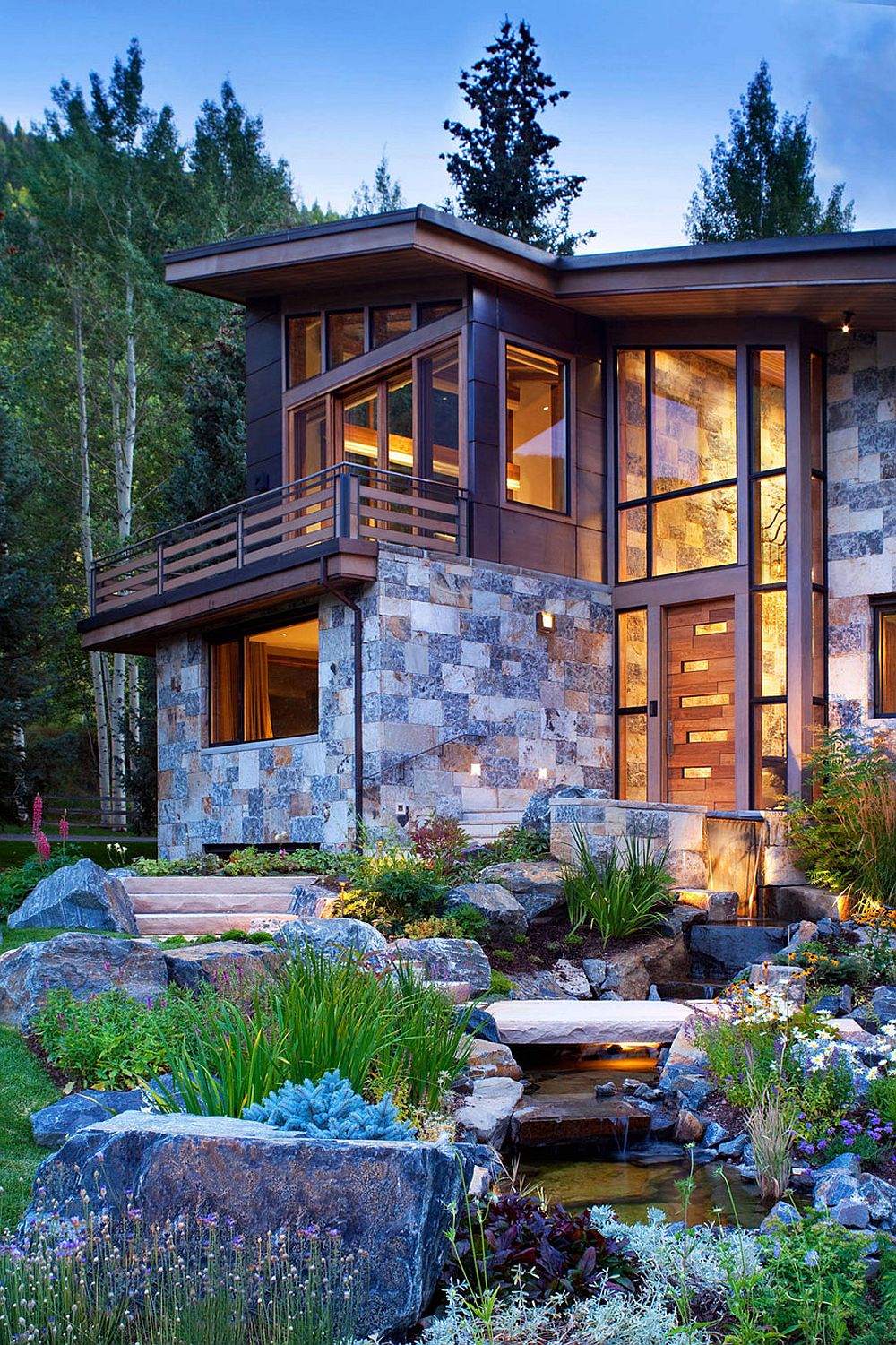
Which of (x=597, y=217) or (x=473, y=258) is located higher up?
(x=597, y=217)

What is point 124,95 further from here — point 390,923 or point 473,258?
point 390,923

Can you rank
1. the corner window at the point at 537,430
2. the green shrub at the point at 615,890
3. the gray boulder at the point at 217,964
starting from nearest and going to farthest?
the gray boulder at the point at 217,964, the green shrub at the point at 615,890, the corner window at the point at 537,430

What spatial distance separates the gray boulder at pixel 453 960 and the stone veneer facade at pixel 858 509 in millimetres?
6298

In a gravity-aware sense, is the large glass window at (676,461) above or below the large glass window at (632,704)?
above

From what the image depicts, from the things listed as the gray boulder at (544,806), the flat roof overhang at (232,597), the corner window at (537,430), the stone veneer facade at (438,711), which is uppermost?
the corner window at (537,430)

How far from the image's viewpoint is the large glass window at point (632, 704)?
1364 cm

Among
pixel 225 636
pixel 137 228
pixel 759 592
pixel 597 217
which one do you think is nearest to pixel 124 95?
pixel 137 228

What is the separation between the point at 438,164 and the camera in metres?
25.2

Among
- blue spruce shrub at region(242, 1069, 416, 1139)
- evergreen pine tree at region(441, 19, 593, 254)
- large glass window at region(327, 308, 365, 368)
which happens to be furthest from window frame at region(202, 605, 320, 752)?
evergreen pine tree at region(441, 19, 593, 254)

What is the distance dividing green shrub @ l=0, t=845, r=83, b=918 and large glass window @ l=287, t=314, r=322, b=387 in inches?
301

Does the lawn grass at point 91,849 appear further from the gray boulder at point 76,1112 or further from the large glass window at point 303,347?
the gray boulder at point 76,1112

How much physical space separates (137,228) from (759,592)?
17690mm

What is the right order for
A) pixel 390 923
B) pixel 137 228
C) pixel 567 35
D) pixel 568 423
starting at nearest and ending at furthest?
pixel 567 35
pixel 390 923
pixel 568 423
pixel 137 228

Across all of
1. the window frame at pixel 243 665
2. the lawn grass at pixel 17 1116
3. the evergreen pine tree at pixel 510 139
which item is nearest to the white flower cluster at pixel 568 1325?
the lawn grass at pixel 17 1116
